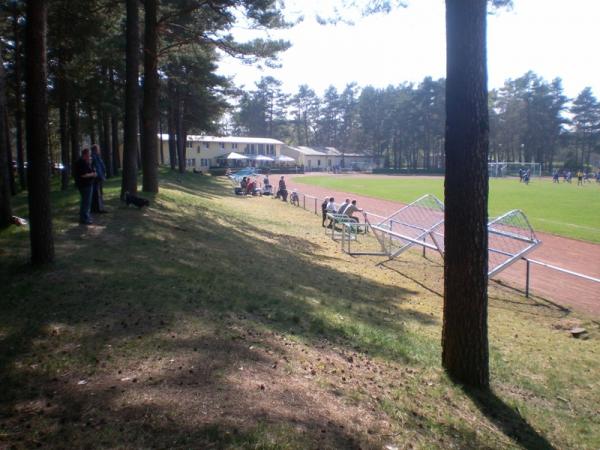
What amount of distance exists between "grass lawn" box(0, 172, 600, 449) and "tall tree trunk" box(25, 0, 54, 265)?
762 mm

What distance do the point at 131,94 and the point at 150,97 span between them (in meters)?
2.29

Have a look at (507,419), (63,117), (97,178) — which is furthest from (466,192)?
(63,117)

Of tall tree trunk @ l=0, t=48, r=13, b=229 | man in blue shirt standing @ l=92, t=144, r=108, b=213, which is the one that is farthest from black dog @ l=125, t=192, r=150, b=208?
tall tree trunk @ l=0, t=48, r=13, b=229

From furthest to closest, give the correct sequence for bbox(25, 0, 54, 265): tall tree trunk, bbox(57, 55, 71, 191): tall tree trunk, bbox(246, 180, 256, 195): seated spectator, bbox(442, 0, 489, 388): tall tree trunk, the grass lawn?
bbox(246, 180, 256, 195): seated spectator → bbox(57, 55, 71, 191): tall tree trunk → bbox(25, 0, 54, 265): tall tree trunk → bbox(442, 0, 489, 388): tall tree trunk → the grass lawn

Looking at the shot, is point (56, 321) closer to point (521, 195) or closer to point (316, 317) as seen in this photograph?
point (316, 317)

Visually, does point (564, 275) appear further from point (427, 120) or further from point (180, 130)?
point (427, 120)

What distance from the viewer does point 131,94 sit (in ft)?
48.6

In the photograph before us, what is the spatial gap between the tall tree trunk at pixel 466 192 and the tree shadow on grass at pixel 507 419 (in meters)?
0.19

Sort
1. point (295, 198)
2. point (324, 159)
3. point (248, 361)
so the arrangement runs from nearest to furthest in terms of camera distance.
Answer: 1. point (248, 361)
2. point (295, 198)
3. point (324, 159)

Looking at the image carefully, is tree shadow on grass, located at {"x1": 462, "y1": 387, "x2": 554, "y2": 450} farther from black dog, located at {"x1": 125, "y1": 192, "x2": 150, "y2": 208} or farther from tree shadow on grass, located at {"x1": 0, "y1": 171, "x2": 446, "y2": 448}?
black dog, located at {"x1": 125, "y1": 192, "x2": 150, "y2": 208}

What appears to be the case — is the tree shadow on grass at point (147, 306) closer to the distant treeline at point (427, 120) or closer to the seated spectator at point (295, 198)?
the seated spectator at point (295, 198)

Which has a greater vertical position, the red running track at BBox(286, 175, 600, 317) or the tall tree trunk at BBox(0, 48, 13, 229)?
the tall tree trunk at BBox(0, 48, 13, 229)

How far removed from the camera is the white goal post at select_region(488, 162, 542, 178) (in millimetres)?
71625

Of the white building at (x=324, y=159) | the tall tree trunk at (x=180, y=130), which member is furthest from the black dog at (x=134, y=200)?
the white building at (x=324, y=159)
